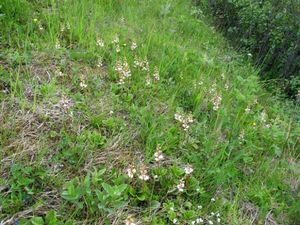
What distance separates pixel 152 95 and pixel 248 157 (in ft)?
3.21

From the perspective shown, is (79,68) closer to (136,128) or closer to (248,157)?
(136,128)

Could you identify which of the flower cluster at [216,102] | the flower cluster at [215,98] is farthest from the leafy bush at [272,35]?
the flower cluster at [216,102]

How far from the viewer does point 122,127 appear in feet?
8.40

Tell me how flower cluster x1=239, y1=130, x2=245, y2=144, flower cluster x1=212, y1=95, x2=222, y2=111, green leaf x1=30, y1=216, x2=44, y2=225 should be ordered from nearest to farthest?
green leaf x1=30, y1=216, x2=44, y2=225 → flower cluster x1=239, y1=130, x2=245, y2=144 → flower cluster x1=212, y1=95, x2=222, y2=111

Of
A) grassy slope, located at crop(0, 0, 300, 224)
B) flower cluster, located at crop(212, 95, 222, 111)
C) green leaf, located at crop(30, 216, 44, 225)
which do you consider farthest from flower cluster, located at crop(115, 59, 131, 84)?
green leaf, located at crop(30, 216, 44, 225)

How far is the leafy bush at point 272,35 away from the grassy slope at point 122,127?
3.84 feet

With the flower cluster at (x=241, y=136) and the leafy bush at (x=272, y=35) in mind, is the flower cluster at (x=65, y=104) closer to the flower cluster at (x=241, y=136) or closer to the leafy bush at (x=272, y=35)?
the flower cluster at (x=241, y=136)

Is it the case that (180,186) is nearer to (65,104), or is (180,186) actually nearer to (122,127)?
(122,127)

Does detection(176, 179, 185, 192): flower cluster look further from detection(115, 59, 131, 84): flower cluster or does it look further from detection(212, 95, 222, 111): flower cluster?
detection(115, 59, 131, 84): flower cluster

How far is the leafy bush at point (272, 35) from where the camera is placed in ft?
15.8

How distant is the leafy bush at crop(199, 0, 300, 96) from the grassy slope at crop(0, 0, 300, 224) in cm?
117

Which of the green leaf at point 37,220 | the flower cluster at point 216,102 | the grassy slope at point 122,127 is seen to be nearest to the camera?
the green leaf at point 37,220

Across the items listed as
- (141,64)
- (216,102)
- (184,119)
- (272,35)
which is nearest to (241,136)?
(216,102)

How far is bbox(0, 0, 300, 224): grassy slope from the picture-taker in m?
2.09
